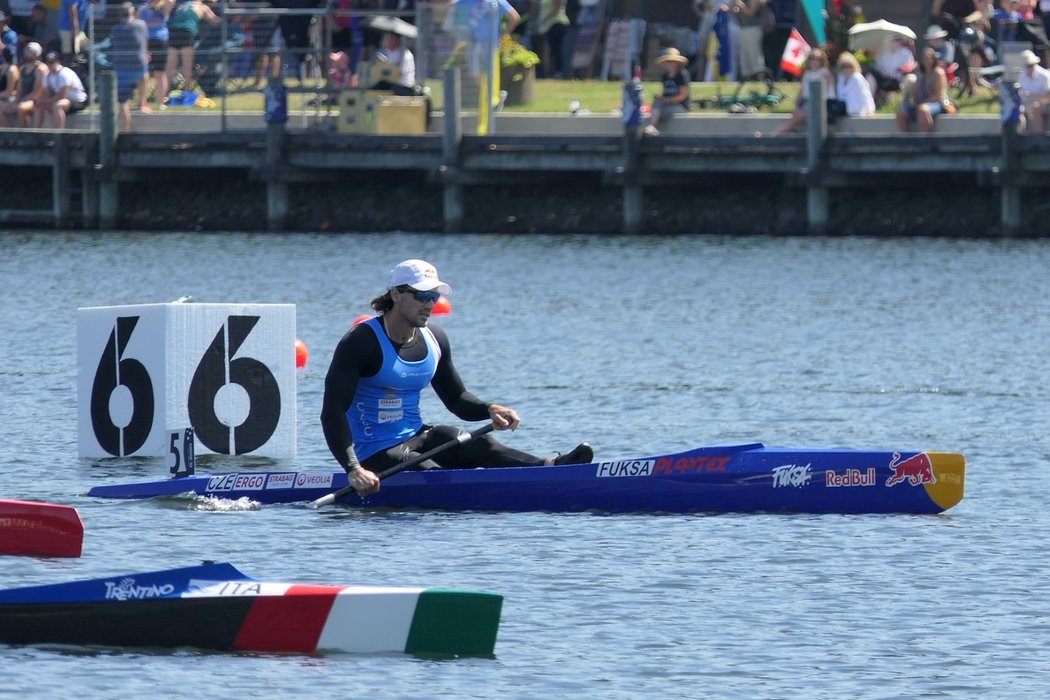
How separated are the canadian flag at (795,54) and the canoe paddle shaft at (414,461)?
68.9 feet

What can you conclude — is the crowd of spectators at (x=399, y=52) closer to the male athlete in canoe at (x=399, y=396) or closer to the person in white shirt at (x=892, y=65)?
the person in white shirt at (x=892, y=65)

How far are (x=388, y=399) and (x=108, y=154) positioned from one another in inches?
886

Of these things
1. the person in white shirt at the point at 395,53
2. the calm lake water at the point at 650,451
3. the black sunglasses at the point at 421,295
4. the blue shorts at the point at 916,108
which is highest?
the person in white shirt at the point at 395,53

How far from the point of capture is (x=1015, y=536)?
42.6ft

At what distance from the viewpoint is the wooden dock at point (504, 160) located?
3128cm

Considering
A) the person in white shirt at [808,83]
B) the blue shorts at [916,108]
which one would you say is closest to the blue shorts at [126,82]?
the person in white shirt at [808,83]

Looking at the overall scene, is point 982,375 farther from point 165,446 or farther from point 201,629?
point 201,629

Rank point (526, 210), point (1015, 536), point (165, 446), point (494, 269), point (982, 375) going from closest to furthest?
point (1015, 536) < point (165, 446) < point (982, 375) < point (494, 269) < point (526, 210)

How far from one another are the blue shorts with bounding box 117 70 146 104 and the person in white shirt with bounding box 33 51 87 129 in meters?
0.72

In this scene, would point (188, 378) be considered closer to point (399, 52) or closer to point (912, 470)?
point (912, 470)

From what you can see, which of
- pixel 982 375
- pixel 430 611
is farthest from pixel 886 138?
pixel 430 611

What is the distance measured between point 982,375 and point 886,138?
35.1 ft

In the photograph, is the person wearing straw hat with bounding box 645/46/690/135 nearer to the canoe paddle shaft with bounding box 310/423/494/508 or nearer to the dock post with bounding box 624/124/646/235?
the dock post with bounding box 624/124/646/235

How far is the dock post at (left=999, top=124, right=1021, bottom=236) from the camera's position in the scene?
30641 mm
